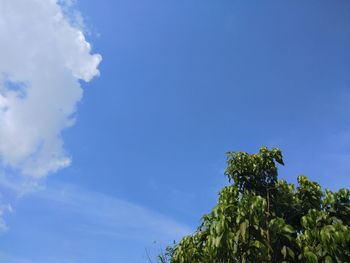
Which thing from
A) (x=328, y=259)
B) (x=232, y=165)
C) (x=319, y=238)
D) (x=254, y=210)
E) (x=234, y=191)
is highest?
(x=232, y=165)

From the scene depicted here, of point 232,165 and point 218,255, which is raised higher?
point 232,165

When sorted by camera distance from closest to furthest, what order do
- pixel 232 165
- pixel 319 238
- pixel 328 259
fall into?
1. pixel 328 259
2. pixel 319 238
3. pixel 232 165

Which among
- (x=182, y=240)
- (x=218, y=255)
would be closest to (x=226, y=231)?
(x=218, y=255)

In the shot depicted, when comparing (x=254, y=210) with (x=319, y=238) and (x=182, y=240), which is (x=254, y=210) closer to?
(x=319, y=238)

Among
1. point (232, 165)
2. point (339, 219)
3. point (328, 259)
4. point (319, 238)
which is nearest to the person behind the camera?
point (328, 259)

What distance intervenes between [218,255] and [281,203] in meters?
3.45

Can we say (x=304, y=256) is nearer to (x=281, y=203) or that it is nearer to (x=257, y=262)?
(x=257, y=262)

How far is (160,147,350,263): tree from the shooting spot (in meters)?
7.78

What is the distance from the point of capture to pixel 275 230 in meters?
8.26

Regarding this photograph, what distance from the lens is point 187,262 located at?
9836mm

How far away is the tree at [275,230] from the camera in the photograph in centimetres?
778

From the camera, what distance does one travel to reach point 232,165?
11.9 meters

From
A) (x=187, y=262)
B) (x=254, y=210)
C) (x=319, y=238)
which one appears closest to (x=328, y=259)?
(x=319, y=238)

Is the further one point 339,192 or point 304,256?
point 339,192
